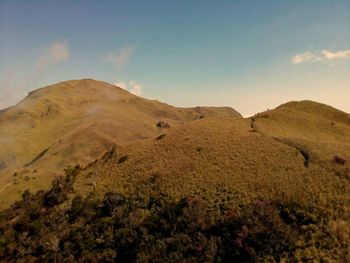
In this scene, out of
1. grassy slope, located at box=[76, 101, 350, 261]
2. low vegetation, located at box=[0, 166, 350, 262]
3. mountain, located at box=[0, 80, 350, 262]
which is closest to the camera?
low vegetation, located at box=[0, 166, 350, 262]

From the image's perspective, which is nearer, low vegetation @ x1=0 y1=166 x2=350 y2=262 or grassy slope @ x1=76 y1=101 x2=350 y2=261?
low vegetation @ x1=0 y1=166 x2=350 y2=262

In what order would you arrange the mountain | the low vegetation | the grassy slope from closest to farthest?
1. the low vegetation
2. the mountain
3. the grassy slope

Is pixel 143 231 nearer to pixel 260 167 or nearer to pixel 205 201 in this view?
pixel 205 201

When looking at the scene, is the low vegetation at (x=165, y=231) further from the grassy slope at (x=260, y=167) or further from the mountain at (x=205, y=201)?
the grassy slope at (x=260, y=167)

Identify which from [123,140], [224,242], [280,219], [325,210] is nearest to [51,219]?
[224,242]

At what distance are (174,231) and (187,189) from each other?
906 cm

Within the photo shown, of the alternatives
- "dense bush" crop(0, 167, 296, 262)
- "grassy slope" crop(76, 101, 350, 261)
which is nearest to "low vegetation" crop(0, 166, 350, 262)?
"dense bush" crop(0, 167, 296, 262)

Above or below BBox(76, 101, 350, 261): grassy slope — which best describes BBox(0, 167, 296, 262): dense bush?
below

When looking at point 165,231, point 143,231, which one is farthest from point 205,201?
point 143,231

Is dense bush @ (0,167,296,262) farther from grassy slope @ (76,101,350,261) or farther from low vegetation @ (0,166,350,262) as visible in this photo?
grassy slope @ (76,101,350,261)

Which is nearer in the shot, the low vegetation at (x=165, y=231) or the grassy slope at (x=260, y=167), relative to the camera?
the low vegetation at (x=165, y=231)

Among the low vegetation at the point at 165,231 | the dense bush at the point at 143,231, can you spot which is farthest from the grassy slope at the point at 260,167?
the dense bush at the point at 143,231

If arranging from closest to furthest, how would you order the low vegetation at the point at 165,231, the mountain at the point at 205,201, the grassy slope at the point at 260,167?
1. the low vegetation at the point at 165,231
2. the mountain at the point at 205,201
3. the grassy slope at the point at 260,167

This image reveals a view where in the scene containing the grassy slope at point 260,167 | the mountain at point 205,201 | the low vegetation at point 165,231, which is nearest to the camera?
the low vegetation at point 165,231
